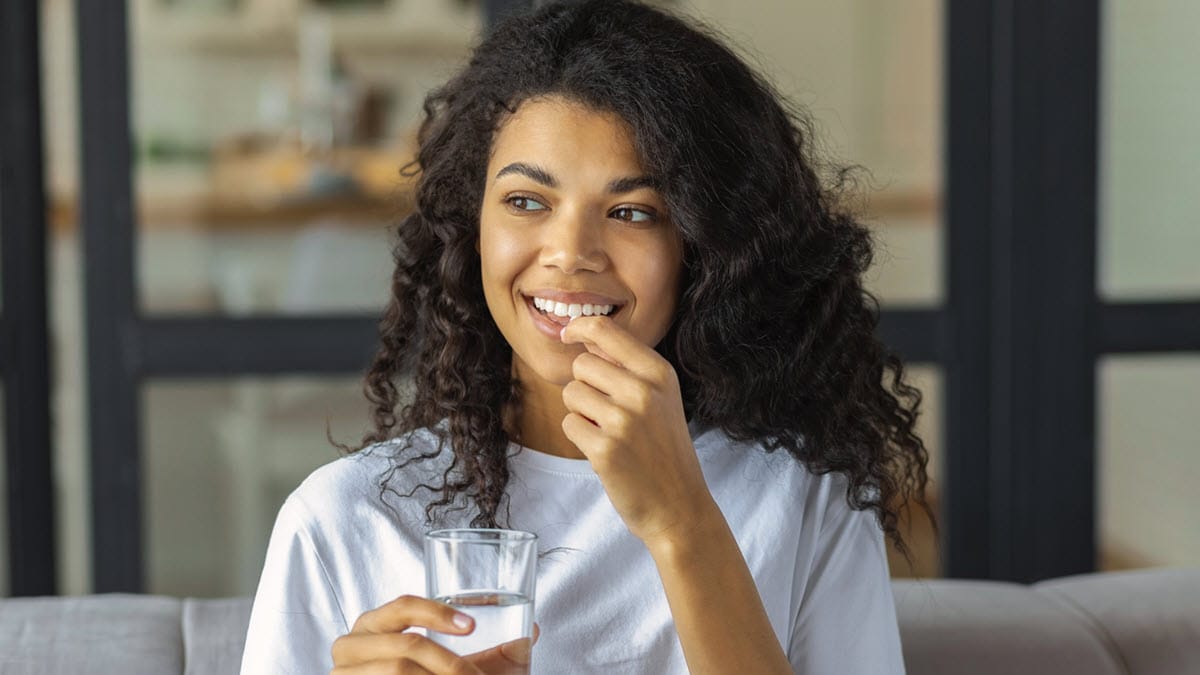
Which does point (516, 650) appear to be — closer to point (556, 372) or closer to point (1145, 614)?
point (556, 372)

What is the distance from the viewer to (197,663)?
1646 mm

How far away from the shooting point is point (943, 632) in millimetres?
1717

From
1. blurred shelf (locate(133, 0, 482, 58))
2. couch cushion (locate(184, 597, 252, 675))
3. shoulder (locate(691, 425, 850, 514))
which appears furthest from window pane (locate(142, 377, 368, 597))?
shoulder (locate(691, 425, 850, 514))

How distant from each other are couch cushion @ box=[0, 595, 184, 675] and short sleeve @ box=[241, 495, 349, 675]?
31cm

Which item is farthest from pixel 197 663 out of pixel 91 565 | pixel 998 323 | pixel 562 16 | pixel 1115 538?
pixel 1115 538

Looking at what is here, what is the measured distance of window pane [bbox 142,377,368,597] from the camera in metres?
2.74

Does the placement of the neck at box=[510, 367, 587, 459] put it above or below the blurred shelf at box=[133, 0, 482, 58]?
below

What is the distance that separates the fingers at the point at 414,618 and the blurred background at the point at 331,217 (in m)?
1.52

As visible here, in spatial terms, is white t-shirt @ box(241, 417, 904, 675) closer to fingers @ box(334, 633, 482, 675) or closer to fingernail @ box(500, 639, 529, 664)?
fingers @ box(334, 633, 482, 675)

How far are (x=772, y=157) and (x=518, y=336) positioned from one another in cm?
33

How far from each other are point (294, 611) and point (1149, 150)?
6.56ft

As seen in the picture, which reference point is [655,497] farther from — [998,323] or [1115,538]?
[1115,538]

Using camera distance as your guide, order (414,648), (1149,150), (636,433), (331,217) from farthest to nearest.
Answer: (331,217)
(1149,150)
(636,433)
(414,648)

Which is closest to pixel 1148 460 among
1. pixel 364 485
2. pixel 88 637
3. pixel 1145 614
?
pixel 1145 614
